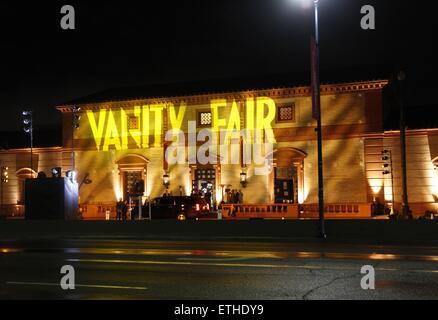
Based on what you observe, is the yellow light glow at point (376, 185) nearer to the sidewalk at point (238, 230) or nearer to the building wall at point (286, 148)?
the building wall at point (286, 148)

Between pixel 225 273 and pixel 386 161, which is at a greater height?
pixel 386 161

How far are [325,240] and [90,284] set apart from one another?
11.8 m

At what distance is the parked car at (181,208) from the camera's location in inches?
1407

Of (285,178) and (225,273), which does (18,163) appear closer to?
(285,178)

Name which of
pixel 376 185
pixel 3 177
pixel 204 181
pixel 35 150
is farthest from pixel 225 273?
pixel 3 177

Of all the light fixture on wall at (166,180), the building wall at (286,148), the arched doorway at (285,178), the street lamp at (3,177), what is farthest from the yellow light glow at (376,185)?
the street lamp at (3,177)

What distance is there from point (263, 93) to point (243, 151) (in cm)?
421

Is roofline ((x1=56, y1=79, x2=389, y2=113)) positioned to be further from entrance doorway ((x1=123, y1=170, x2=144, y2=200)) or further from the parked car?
the parked car

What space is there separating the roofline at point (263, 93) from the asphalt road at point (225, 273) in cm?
2160

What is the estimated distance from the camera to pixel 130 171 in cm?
4356

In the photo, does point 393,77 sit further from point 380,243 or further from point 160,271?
point 160,271

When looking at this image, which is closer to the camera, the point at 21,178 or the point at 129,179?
the point at 129,179

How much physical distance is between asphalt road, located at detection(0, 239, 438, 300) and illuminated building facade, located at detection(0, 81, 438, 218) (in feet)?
67.3

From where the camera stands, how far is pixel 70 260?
1509 centimetres
